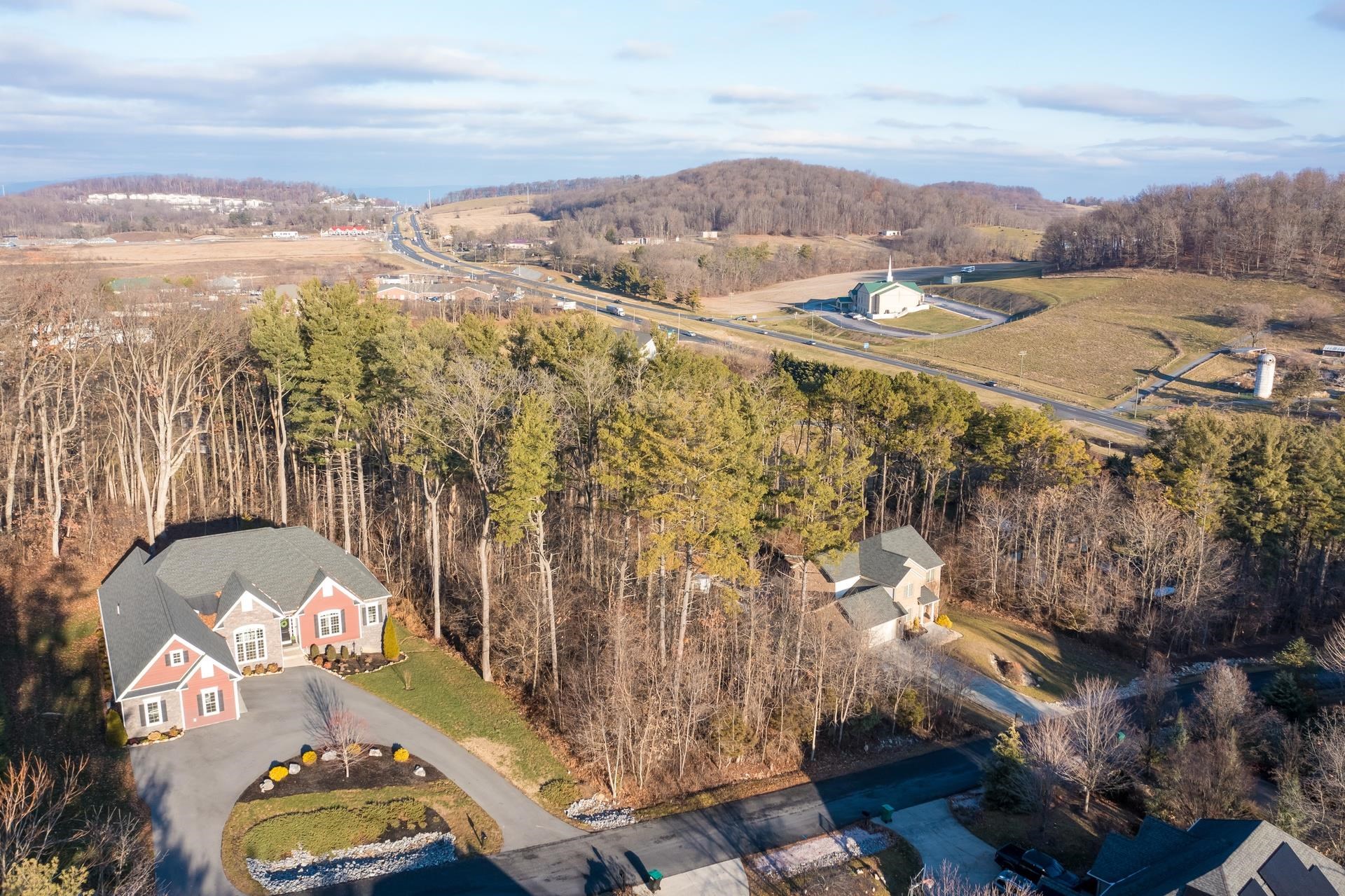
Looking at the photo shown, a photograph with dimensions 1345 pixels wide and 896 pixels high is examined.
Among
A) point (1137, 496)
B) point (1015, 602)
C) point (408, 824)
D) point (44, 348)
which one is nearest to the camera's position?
point (408, 824)

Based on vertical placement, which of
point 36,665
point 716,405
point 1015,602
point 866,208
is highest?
point 866,208

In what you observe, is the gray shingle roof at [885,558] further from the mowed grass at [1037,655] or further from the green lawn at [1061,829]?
the green lawn at [1061,829]

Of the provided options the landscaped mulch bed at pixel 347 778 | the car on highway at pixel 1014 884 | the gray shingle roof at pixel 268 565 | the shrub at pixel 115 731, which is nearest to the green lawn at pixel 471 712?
the landscaped mulch bed at pixel 347 778

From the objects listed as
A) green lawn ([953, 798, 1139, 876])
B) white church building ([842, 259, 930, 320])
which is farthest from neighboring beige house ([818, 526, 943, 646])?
white church building ([842, 259, 930, 320])

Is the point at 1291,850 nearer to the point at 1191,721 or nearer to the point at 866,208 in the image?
the point at 1191,721

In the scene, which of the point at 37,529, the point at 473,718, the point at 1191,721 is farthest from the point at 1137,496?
the point at 37,529

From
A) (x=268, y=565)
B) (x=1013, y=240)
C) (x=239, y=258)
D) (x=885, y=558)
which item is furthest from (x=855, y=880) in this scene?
(x=1013, y=240)
